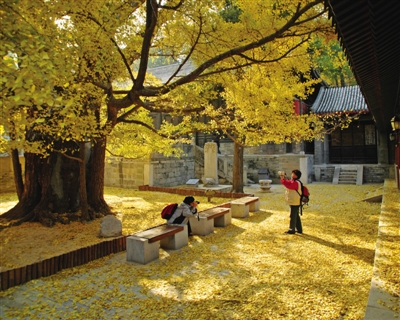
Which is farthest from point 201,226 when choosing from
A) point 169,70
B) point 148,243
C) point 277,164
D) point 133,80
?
point 169,70

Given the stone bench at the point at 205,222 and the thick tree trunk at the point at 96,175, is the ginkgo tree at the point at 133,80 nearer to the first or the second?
the thick tree trunk at the point at 96,175

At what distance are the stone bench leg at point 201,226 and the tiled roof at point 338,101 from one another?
16268mm

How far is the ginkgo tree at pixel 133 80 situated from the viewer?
612 centimetres

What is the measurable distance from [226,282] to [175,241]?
1.99 metres

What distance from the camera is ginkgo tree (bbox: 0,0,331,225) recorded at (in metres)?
6.12

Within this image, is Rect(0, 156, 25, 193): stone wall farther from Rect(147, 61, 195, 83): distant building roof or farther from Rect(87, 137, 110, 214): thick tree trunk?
Rect(147, 61, 195, 83): distant building roof

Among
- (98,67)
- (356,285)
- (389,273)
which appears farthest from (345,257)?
(98,67)

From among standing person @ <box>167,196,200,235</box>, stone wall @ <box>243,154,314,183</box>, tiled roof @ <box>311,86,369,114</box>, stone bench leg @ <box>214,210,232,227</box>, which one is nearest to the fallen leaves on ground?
stone bench leg @ <box>214,210,232,227</box>

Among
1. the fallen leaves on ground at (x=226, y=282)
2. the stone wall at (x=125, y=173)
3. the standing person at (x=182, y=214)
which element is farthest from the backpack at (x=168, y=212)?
the stone wall at (x=125, y=173)

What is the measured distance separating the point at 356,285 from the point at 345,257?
4.55 ft

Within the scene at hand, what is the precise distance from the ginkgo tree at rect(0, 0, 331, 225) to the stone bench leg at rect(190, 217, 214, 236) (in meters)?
2.91

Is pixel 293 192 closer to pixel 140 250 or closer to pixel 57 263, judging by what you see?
pixel 140 250

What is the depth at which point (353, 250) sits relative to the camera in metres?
6.38

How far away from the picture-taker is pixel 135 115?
464 inches
